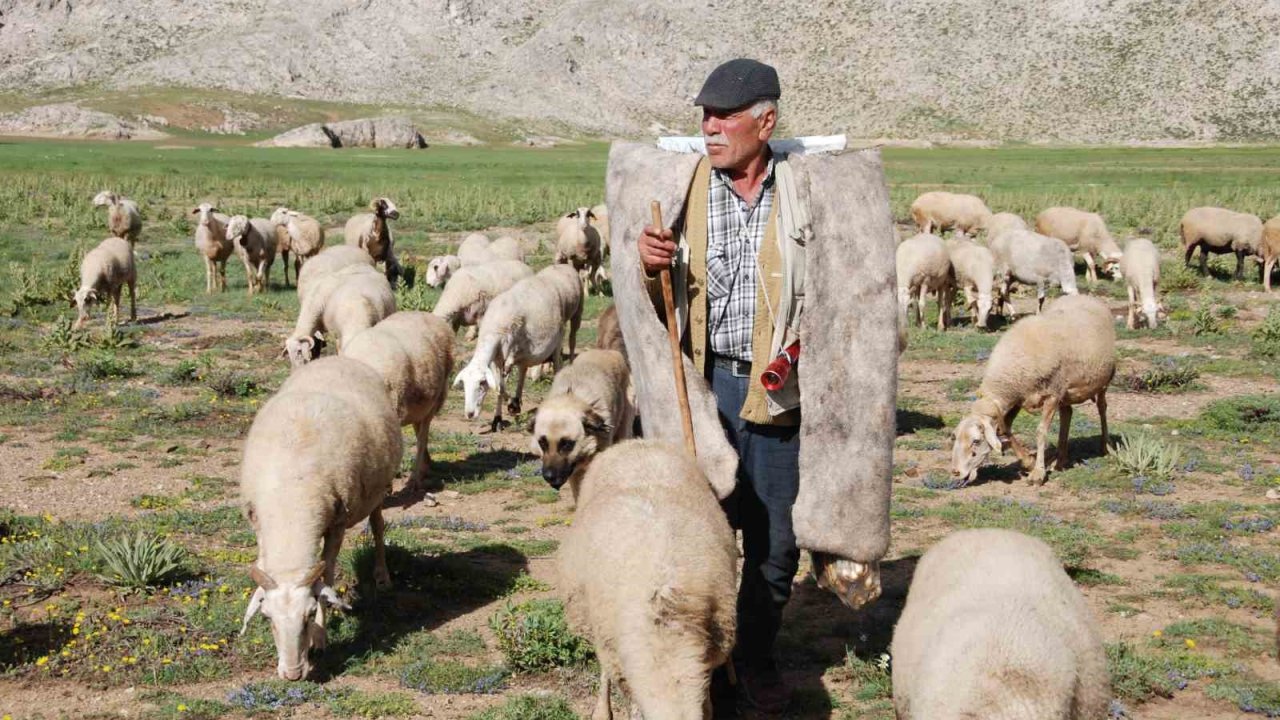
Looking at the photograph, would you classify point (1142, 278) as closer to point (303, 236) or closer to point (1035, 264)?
point (1035, 264)

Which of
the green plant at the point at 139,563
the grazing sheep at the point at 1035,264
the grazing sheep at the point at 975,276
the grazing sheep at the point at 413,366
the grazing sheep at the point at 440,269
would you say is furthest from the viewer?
the grazing sheep at the point at 1035,264

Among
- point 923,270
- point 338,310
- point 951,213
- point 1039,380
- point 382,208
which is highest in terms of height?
point 951,213

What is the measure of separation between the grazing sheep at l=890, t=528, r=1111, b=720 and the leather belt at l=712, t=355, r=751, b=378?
52.4 inches

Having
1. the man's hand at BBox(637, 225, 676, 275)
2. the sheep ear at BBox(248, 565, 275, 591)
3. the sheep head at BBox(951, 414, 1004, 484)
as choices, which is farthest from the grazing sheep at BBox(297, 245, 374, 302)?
the man's hand at BBox(637, 225, 676, 275)

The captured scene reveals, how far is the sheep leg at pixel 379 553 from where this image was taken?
7.70 metres

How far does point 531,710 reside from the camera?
5.79m

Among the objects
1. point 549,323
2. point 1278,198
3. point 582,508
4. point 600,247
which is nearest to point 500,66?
point 1278,198

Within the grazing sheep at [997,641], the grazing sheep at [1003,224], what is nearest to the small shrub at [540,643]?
the grazing sheep at [997,641]

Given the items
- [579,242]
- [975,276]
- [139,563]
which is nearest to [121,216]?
[579,242]

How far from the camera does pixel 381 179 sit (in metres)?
50.3

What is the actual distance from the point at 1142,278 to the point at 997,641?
16.3m

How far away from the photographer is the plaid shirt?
503 cm

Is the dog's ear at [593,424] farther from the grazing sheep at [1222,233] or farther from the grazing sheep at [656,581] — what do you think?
the grazing sheep at [1222,233]

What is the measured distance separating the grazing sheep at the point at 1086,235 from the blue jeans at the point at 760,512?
20.9 metres
